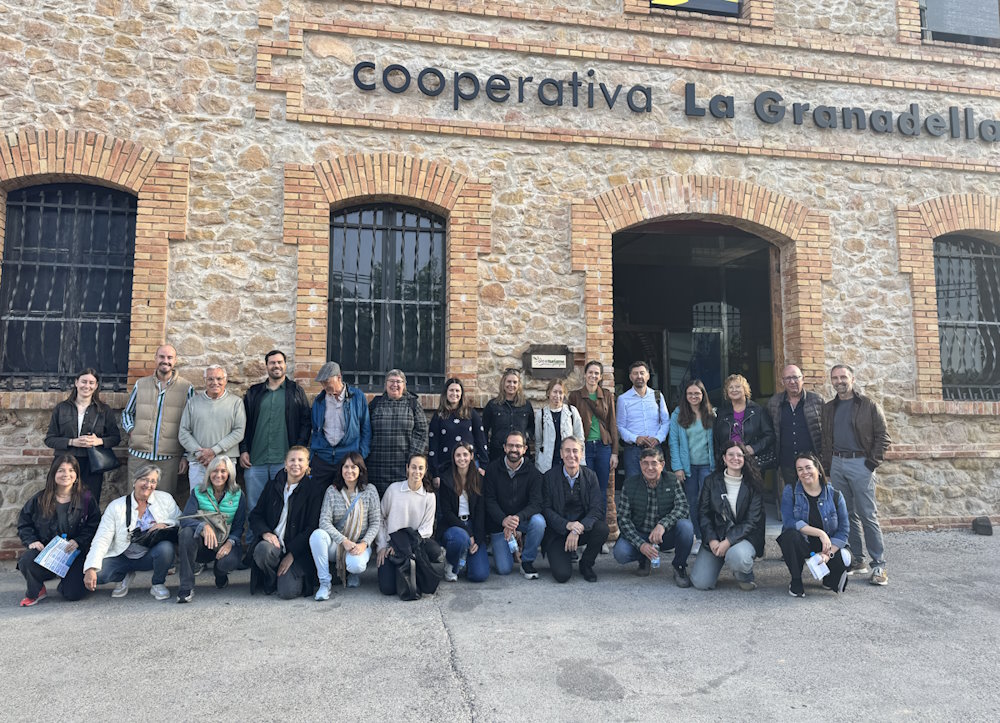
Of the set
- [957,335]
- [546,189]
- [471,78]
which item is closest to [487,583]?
[546,189]

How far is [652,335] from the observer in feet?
34.7

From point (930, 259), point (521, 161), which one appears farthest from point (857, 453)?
point (521, 161)

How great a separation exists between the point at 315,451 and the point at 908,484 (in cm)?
657

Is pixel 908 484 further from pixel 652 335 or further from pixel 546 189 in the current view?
pixel 546 189

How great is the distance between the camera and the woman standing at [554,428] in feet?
20.3

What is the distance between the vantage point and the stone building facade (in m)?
6.57

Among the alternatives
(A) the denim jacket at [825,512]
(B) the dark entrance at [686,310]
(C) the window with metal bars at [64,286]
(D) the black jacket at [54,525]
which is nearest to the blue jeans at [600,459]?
(A) the denim jacket at [825,512]

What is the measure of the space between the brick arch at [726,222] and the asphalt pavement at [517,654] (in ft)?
9.61

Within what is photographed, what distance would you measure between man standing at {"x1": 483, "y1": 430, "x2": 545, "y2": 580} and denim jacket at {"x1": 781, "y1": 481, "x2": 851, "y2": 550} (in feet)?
6.76

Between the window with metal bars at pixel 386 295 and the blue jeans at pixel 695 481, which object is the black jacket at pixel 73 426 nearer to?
the window with metal bars at pixel 386 295

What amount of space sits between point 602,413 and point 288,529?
10.2ft

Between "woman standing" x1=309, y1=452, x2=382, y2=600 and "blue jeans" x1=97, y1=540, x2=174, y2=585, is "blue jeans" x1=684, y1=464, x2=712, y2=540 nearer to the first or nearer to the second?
"woman standing" x1=309, y1=452, x2=382, y2=600

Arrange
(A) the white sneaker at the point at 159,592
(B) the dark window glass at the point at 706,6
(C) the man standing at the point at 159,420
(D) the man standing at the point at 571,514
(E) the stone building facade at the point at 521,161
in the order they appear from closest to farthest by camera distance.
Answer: (A) the white sneaker at the point at 159,592 → (D) the man standing at the point at 571,514 → (C) the man standing at the point at 159,420 → (E) the stone building facade at the point at 521,161 → (B) the dark window glass at the point at 706,6

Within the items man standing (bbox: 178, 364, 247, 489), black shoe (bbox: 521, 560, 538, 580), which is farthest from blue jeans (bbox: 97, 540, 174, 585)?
black shoe (bbox: 521, 560, 538, 580)
